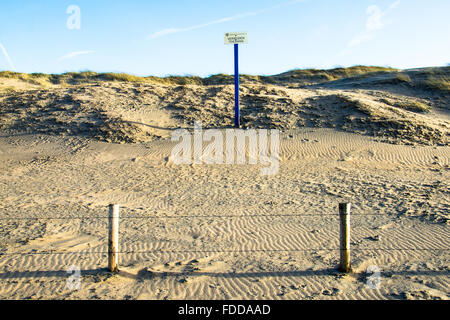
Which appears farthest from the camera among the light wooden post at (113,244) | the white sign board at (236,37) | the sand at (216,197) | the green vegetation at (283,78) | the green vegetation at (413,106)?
the green vegetation at (283,78)

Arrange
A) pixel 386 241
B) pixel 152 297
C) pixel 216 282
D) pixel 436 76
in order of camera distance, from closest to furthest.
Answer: pixel 152 297
pixel 216 282
pixel 386 241
pixel 436 76

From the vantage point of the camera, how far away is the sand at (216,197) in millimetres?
4988

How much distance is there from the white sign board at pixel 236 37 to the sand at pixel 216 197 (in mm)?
3085

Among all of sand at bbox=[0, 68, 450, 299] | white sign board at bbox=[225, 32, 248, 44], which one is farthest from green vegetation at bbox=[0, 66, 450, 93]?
white sign board at bbox=[225, 32, 248, 44]

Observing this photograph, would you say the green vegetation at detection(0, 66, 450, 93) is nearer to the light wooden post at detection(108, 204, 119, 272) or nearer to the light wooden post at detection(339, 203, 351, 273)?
the light wooden post at detection(108, 204, 119, 272)

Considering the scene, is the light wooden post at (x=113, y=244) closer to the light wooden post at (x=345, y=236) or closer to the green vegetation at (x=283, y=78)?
the light wooden post at (x=345, y=236)

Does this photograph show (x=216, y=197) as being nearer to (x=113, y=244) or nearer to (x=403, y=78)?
(x=113, y=244)

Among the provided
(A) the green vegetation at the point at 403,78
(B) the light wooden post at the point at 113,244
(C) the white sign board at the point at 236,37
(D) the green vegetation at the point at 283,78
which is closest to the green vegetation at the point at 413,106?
(D) the green vegetation at the point at 283,78

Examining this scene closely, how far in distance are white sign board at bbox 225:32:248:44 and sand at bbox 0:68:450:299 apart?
3.09m
